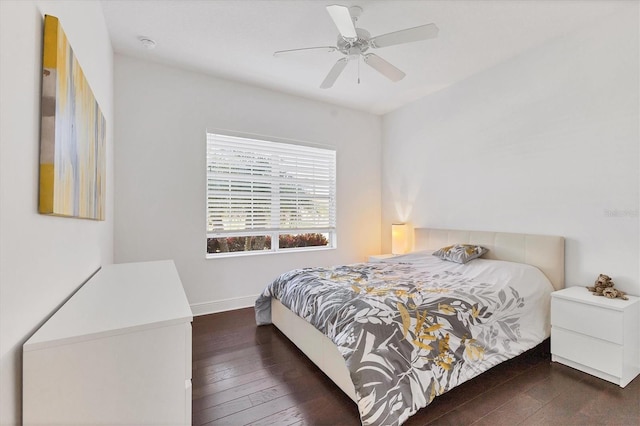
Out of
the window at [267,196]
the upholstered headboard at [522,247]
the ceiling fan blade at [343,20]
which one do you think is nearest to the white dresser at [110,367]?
the ceiling fan blade at [343,20]

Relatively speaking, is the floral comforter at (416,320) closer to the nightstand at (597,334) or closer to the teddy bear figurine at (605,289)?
the nightstand at (597,334)

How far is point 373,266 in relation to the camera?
123 inches

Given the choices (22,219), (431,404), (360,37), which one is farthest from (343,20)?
(431,404)

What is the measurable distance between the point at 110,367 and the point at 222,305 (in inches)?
108

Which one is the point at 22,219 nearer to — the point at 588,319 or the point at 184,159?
→ the point at 184,159

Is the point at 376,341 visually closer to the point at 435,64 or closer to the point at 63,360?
the point at 63,360

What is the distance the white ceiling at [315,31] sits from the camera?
230 cm

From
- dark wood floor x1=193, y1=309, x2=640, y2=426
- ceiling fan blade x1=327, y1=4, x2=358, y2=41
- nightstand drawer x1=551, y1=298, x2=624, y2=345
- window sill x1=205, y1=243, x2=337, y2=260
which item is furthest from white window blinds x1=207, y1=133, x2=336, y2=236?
nightstand drawer x1=551, y1=298, x2=624, y2=345

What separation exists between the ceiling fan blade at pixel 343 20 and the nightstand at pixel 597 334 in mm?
2621

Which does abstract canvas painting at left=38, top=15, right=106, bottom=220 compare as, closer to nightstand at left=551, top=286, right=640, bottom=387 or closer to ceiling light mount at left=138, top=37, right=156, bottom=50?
ceiling light mount at left=138, top=37, right=156, bottom=50

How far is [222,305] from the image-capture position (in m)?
3.56

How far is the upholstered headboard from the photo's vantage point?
268cm

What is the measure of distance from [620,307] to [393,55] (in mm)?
2843

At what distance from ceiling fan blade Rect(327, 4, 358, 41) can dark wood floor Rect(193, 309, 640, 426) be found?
8.05 feet
